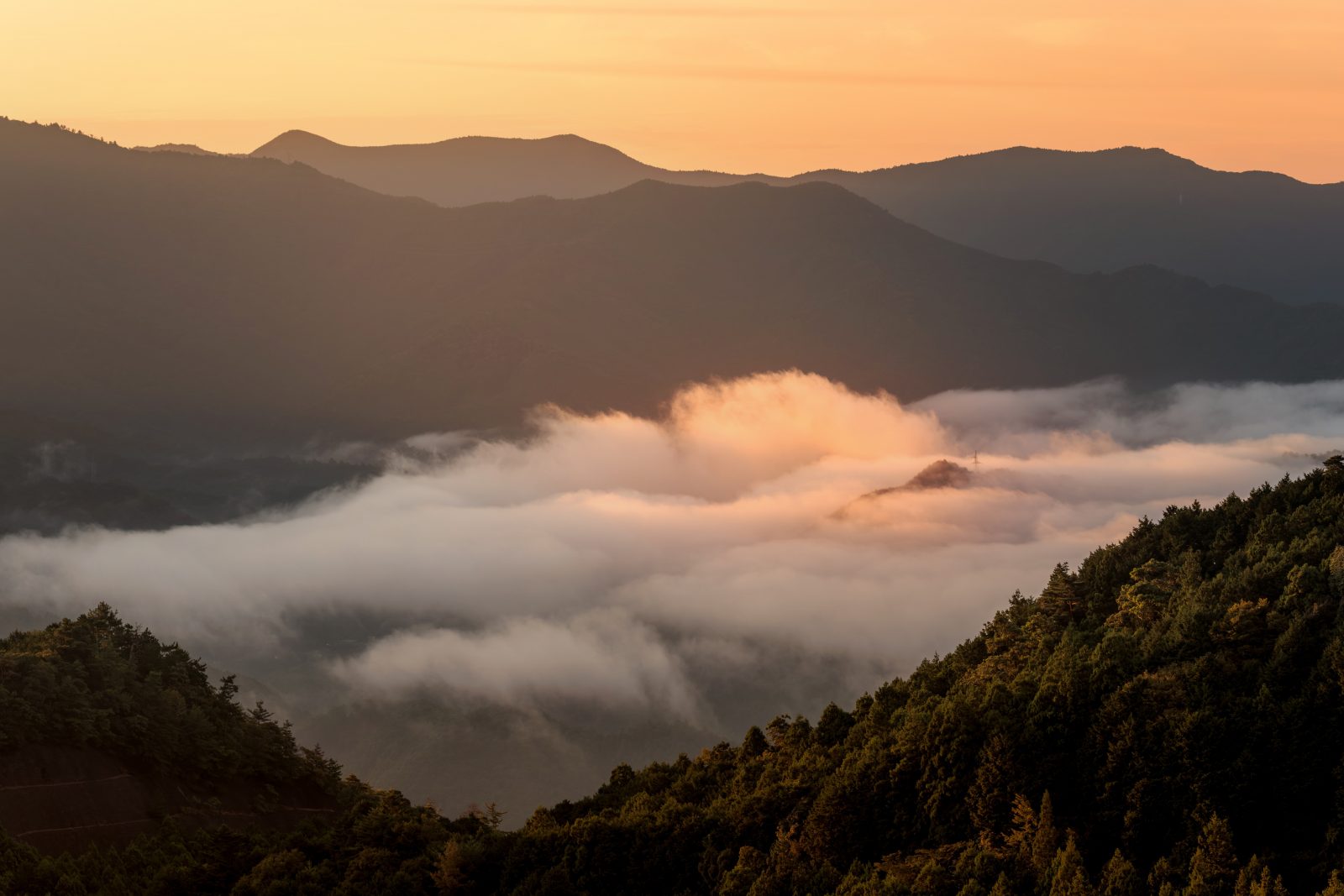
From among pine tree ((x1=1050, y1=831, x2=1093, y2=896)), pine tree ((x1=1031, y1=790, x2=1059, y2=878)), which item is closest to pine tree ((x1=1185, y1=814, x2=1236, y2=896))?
pine tree ((x1=1050, y1=831, x2=1093, y2=896))

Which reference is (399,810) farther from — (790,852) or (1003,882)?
(1003,882)

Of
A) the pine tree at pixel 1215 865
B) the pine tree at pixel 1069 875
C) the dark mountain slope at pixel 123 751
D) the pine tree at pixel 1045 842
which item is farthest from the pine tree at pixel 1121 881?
the dark mountain slope at pixel 123 751

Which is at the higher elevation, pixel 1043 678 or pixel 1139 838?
pixel 1043 678

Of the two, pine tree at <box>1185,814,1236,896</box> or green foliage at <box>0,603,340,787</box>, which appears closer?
pine tree at <box>1185,814,1236,896</box>

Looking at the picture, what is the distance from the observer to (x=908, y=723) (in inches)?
2389

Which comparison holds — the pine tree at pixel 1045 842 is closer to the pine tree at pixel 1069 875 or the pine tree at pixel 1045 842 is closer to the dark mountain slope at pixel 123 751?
the pine tree at pixel 1069 875

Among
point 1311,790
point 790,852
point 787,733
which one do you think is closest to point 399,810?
point 787,733

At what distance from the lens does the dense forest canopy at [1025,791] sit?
5162 cm

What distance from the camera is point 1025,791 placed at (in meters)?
54.5

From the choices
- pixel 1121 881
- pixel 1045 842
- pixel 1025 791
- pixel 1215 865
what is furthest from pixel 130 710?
pixel 1215 865

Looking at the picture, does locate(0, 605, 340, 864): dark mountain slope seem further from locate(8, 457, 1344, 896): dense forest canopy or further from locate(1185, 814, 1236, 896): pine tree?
locate(1185, 814, 1236, 896): pine tree

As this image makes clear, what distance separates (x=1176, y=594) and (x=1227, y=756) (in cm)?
1483

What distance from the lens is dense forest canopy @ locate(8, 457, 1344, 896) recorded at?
169ft

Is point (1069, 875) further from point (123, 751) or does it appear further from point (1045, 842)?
point (123, 751)
